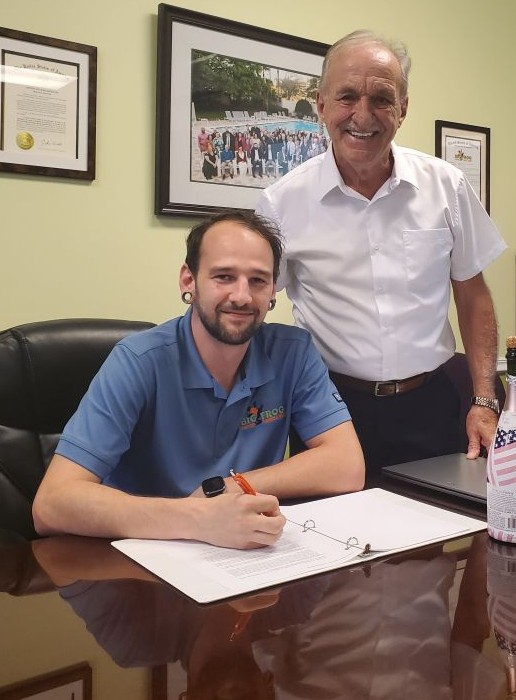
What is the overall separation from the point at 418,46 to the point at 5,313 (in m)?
1.90

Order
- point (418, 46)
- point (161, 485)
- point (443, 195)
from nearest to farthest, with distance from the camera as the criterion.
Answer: point (161, 485) < point (443, 195) < point (418, 46)

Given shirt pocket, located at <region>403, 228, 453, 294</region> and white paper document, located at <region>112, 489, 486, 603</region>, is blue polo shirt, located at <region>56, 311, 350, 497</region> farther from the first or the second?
shirt pocket, located at <region>403, 228, 453, 294</region>

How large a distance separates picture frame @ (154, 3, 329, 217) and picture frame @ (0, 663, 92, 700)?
5.46 ft

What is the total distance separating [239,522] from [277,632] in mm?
241

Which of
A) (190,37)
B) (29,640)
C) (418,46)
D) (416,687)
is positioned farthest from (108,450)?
(418,46)

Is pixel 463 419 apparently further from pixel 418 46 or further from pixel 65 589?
pixel 418 46

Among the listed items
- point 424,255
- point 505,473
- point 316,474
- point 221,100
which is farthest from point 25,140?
point 505,473

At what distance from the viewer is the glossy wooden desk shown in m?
0.65

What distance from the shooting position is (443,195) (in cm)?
184

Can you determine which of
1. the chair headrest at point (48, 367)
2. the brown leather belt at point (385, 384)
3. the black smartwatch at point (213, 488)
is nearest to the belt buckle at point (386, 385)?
the brown leather belt at point (385, 384)

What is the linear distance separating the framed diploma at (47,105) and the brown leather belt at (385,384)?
929mm

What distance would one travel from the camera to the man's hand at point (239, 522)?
0.97m

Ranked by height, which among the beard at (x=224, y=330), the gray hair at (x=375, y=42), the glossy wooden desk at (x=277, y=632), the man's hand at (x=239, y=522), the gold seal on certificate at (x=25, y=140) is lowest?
the glossy wooden desk at (x=277, y=632)

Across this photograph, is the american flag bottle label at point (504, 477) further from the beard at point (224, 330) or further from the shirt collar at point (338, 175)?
the shirt collar at point (338, 175)
